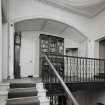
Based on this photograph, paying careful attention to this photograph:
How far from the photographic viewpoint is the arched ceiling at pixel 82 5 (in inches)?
250

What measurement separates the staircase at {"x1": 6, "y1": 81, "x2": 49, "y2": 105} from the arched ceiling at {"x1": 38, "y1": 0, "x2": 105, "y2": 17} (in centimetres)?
447

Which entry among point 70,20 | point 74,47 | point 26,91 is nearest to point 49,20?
point 70,20

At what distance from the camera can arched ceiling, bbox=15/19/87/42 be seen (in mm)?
6906

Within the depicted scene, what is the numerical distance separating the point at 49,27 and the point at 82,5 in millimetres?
2352

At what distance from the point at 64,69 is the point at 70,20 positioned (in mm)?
3470

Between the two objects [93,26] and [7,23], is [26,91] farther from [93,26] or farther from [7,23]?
[93,26]

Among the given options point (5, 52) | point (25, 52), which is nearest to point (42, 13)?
point (5, 52)

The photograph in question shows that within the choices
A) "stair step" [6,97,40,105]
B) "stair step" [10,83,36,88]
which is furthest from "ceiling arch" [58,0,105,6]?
"stair step" [6,97,40,105]

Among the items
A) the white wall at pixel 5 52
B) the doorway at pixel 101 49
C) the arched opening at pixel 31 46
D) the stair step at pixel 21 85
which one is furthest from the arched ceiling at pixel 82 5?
the stair step at pixel 21 85

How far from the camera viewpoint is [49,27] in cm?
790

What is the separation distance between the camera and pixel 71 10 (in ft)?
23.1

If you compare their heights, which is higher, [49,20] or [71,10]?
[71,10]

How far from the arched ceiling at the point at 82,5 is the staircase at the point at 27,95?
14.7 feet

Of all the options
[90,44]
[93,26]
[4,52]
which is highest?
[93,26]
